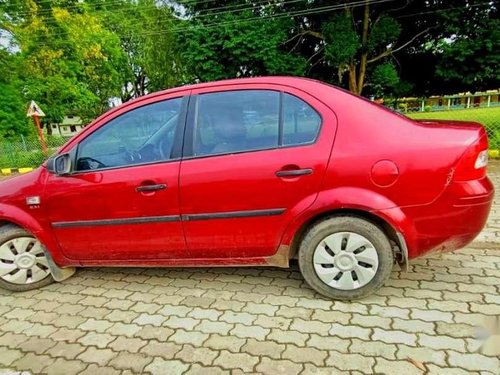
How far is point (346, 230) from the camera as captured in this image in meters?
2.47

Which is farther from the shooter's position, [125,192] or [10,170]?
[10,170]

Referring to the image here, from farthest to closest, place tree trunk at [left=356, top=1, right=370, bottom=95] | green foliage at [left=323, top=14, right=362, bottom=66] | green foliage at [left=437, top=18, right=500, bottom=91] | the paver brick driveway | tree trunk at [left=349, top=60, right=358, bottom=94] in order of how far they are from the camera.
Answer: tree trunk at [left=349, top=60, right=358, bottom=94]
tree trunk at [left=356, top=1, right=370, bottom=95]
green foliage at [left=323, top=14, right=362, bottom=66]
green foliage at [left=437, top=18, right=500, bottom=91]
the paver brick driveway

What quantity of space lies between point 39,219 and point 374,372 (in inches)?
108

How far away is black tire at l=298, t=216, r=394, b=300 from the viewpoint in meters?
2.46

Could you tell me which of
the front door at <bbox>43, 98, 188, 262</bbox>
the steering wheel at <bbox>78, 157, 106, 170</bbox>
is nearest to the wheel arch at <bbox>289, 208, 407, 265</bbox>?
the front door at <bbox>43, 98, 188, 262</bbox>

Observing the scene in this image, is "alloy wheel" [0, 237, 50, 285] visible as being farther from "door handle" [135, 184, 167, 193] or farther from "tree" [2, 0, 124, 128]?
"tree" [2, 0, 124, 128]

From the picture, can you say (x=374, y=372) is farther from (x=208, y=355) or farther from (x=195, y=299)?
(x=195, y=299)

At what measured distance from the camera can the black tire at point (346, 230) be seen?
2457 millimetres

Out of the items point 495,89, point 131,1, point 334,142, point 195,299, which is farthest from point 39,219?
point 131,1

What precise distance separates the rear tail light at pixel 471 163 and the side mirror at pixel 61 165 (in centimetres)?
280

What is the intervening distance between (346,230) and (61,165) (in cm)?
222

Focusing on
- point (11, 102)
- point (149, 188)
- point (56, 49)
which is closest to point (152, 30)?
point (56, 49)

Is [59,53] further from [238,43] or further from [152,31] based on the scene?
[238,43]

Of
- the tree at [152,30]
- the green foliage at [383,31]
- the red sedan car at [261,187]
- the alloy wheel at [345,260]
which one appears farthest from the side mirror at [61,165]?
the tree at [152,30]
